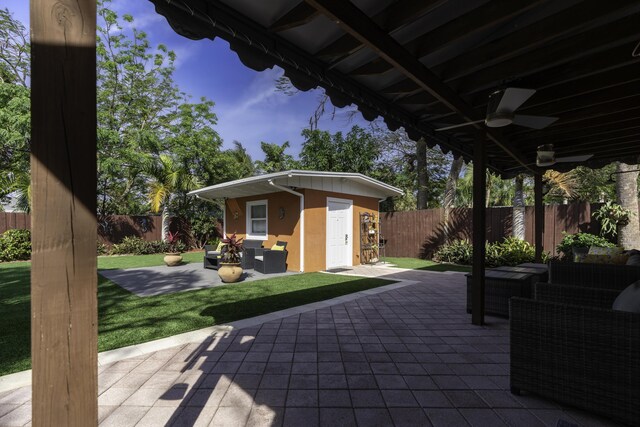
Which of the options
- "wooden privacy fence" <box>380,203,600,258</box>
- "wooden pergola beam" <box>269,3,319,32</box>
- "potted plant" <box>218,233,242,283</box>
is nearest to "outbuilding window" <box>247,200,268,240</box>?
"potted plant" <box>218,233,242,283</box>

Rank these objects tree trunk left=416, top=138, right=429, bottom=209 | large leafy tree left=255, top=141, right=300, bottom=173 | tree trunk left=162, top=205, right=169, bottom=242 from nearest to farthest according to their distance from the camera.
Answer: tree trunk left=162, top=205, right=169, bottom=242 → tree trunk left=416, top=138, right=429, bottom=209 → large leafy tree left=255, top=141, right=300, bottom=173

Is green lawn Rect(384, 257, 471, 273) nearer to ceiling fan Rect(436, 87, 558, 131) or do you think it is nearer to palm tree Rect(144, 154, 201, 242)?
ceiling fan Rect(436, 87, 558, 131)

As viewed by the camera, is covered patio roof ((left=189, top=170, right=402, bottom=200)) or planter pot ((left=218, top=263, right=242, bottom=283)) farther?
covered patio roof ((left=189, top=170, right=402, bottom=200))

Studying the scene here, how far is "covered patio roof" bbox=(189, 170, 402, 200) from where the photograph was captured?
838 centimetres

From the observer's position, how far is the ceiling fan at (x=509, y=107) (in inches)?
113

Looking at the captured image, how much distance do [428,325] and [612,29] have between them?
338cm

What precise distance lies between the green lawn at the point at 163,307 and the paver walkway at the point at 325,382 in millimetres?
671

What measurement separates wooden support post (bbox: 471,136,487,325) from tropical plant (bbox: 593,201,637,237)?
664 cm

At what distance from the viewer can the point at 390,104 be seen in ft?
11.7

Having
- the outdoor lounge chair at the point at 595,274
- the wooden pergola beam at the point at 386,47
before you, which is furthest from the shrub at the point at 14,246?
the outdoor lounge chair at the point at 595,274

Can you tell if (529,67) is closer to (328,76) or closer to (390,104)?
(390,104)

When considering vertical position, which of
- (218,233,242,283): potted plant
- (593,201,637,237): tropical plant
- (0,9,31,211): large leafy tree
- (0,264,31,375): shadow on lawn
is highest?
(0,9,31,211): large leafy tree

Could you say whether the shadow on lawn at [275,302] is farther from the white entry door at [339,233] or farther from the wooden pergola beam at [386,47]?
the wooden pergola beam at [386,47]

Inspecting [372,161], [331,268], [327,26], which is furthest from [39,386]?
[372,161]
